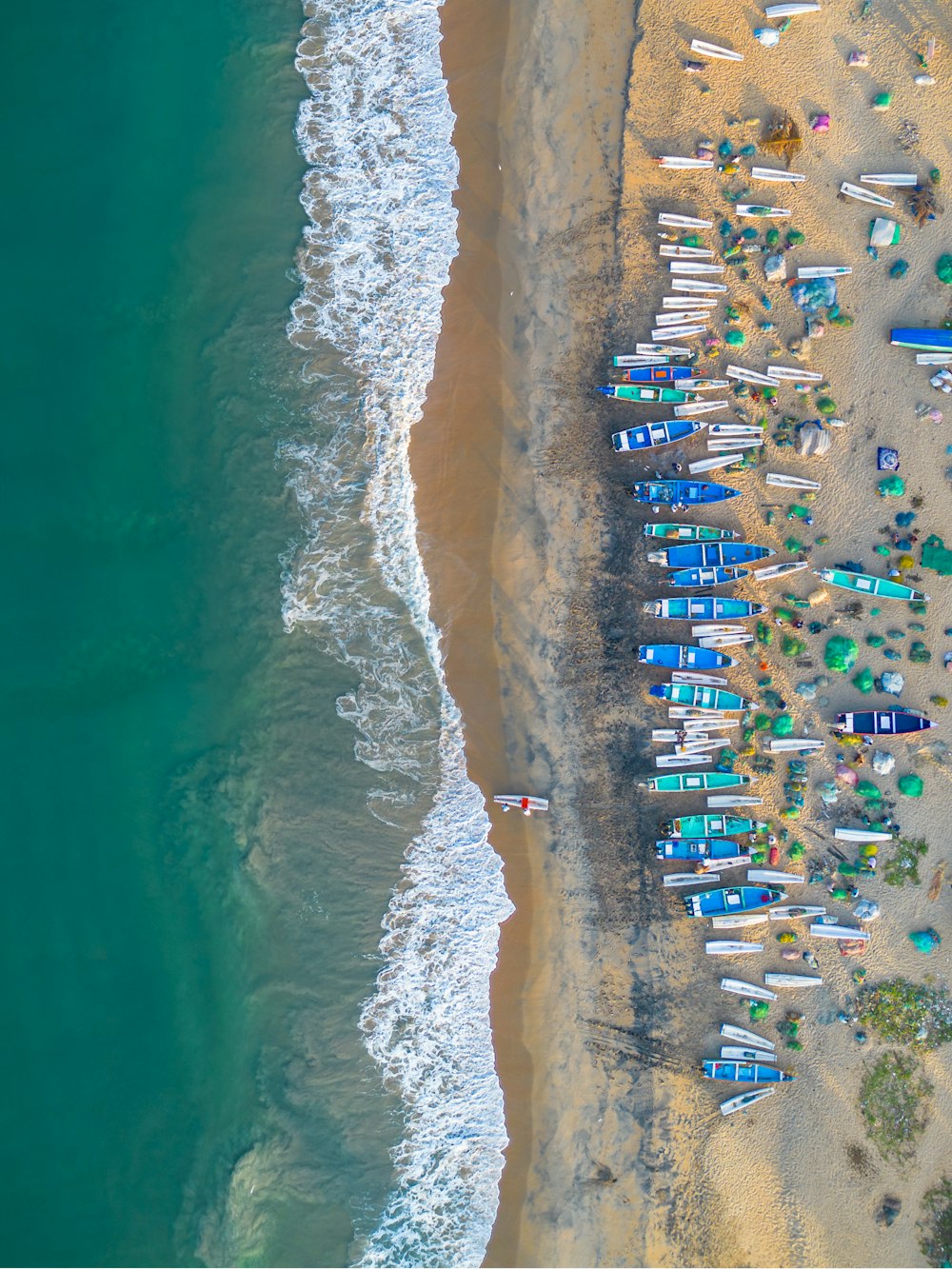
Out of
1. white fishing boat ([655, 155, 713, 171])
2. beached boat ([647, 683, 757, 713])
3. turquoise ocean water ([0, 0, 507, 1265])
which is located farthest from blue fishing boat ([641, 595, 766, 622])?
white fishing boat ([655, 155, 713, 171])

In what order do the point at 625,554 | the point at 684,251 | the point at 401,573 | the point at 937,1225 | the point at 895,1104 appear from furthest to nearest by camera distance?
the point at 401,573
the point at 625,554
the point at 684,251
the point at 895,1104
the point at 937,1225

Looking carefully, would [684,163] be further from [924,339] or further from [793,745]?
[793,745]

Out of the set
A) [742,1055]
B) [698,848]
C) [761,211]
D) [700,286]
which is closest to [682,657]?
[698,848]

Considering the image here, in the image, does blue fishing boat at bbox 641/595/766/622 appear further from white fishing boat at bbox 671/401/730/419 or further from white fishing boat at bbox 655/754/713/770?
white fishing boat at bbox 671/401/730/419


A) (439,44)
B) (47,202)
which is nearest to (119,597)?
(47,202)

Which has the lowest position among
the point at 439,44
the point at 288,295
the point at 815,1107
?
the point at 815,1107

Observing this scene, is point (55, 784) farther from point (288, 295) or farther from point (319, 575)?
point (288, 295)
